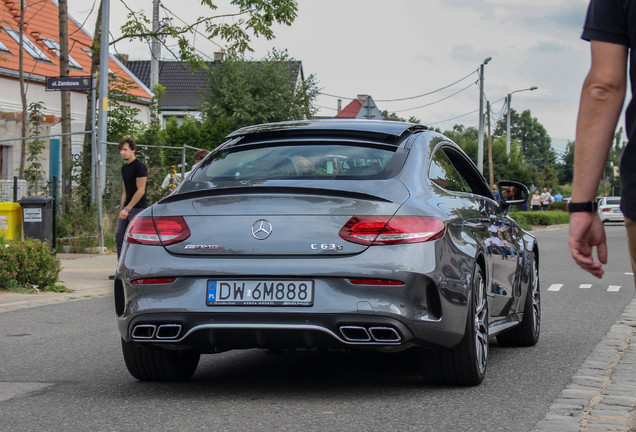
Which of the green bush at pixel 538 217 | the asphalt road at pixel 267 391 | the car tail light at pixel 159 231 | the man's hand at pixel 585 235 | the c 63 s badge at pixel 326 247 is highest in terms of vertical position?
the man's hand at pixel 585 235

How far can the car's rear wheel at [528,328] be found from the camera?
8.05 meters

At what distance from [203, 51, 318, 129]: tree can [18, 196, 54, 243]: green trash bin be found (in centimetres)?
4397

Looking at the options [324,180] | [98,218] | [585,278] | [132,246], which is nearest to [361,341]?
[324,180]

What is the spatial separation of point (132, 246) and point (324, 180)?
110 centimetres

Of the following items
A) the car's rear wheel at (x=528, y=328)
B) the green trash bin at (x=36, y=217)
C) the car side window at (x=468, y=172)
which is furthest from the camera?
the green trash bin at (x=36, y=217)

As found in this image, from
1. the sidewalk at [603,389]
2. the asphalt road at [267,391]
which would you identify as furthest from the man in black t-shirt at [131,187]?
the asphalt road at [267,391]

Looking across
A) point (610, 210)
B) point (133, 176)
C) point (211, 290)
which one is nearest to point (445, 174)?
point (211, 290)

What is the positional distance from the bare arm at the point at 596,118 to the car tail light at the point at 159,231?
3.07 meters

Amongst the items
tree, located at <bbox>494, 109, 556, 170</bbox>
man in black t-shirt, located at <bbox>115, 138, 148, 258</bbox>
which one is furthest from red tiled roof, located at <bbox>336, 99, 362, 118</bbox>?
man in black t-shirt, located at <bbox>115, 138, 148, 258</bbox>

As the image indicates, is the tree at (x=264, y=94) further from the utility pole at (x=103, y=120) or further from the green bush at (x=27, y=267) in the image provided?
the green bush at (x=27, y=267)

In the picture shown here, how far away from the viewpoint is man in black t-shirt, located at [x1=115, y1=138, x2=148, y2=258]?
44.5ft

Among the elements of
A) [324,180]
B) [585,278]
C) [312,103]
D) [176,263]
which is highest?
[312,103]

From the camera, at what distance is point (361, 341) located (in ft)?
18.0

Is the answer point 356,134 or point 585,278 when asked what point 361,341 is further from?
point 585,278
